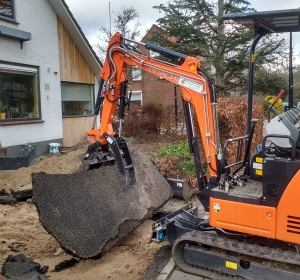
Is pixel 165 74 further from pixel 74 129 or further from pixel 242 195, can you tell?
pixel 74 129

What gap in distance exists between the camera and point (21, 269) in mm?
4117

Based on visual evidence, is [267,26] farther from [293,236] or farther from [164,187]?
[164,187]

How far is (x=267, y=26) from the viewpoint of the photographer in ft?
13.2

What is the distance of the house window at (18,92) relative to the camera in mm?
10484

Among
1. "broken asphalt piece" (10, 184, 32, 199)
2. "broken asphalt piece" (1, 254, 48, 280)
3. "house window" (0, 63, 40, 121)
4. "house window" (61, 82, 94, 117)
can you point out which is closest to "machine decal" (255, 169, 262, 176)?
"broken asphalt piece" (1, 254, 48, 280)

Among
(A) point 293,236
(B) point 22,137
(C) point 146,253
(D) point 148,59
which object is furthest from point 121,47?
(B) point 22,137

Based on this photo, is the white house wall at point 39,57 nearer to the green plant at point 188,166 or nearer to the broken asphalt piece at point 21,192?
the broken asphalt piece at point 21,192

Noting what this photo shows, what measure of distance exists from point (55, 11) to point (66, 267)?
10186 millimetres

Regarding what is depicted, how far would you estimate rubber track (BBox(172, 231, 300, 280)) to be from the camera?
3.61 meters

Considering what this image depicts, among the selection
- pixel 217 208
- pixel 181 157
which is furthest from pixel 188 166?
pixel 217 208

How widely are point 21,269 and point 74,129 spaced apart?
9.60m

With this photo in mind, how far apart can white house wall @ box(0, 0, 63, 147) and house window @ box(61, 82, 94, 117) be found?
24.9 inches

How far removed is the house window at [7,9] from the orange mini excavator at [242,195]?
7.12 m

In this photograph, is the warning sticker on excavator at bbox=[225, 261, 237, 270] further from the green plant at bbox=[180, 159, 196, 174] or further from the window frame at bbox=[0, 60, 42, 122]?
the window frame at bbox=[0, 60, 42, 122]
